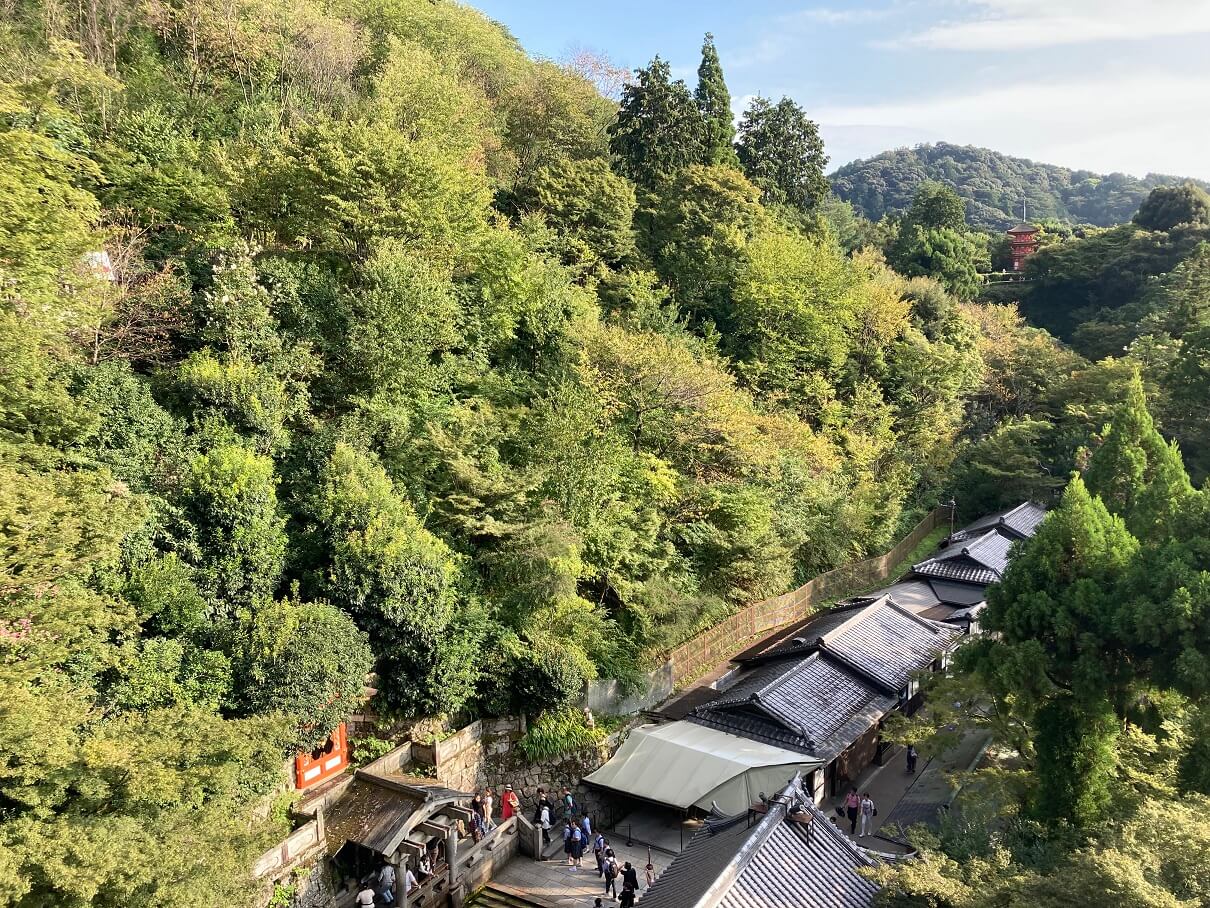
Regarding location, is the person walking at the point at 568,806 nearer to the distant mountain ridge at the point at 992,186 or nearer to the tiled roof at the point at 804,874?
the tiled roof at the point at 804,874

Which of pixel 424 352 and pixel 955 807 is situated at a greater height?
pixel 424 352

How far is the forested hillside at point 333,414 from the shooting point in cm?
1138

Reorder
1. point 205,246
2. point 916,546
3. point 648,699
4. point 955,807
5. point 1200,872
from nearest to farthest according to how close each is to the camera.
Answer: point 1200,872 → point 955,807 → point 205,246 → point 648,699 → point 916,546

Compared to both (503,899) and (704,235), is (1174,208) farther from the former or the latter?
(503,899)

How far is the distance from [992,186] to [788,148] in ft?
316

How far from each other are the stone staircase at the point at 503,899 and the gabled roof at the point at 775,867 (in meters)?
3.46

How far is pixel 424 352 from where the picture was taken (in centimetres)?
2048

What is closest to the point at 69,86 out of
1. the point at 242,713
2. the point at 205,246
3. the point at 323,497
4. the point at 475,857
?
the point at 205,246

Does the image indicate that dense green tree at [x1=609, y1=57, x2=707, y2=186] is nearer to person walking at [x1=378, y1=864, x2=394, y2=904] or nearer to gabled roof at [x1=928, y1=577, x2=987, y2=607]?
gabled roof at [x1=928, y1=577, x2=987, y2=607]

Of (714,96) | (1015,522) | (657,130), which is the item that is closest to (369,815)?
(1015,522)

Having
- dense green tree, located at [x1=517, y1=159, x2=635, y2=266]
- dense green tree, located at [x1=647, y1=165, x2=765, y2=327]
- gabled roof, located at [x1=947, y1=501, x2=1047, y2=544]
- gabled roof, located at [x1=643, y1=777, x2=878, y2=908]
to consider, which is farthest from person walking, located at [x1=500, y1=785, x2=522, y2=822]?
gabled roof, located at [x1=947, y1=501, x2=1047, y2=544]

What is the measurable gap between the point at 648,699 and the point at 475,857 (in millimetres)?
6924

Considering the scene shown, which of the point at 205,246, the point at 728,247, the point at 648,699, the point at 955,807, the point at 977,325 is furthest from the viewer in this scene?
the point at 977,325

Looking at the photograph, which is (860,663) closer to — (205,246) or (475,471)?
(475,471)
